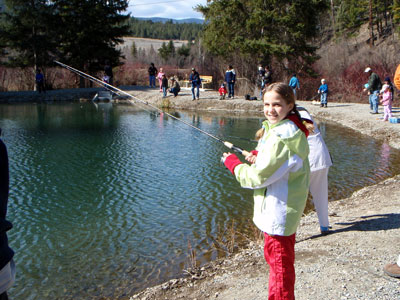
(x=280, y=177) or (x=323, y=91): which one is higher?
(x=323, y=91)

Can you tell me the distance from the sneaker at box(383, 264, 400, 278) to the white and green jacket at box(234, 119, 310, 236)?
1.65 meters

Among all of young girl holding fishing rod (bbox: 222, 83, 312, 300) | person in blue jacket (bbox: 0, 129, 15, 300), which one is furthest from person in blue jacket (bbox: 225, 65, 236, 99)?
person in blue jacket (bbox: 0, 129, 15, 300)

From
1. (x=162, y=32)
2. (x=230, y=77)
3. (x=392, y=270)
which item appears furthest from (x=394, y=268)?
(x=162, y=32)

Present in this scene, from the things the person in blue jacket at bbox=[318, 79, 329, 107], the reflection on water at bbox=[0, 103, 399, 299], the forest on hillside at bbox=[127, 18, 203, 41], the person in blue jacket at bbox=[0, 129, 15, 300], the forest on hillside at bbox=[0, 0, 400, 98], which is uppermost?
the forest on hillside at bbox=[127, 18, 203, 41]

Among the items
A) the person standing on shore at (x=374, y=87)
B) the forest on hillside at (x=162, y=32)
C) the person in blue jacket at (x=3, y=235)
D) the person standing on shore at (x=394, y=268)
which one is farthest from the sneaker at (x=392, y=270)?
the forest on hillside at (x=162, y=32)

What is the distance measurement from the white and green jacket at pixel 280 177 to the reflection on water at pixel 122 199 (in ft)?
9.21

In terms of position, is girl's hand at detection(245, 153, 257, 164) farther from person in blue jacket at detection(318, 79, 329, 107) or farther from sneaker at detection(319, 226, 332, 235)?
person in blue jacket at detection(318, 79, 329, 107)

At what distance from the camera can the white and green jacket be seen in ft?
9.96

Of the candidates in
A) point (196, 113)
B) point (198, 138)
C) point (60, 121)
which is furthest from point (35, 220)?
point (196, 113)

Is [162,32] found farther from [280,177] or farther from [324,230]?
[280,177]

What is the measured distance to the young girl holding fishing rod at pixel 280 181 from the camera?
304cm

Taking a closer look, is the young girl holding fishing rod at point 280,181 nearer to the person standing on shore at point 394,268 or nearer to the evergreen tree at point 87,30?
the person standing on shore at point 394,268

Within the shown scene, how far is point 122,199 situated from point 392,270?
18.6 feet

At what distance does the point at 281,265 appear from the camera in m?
3.13
